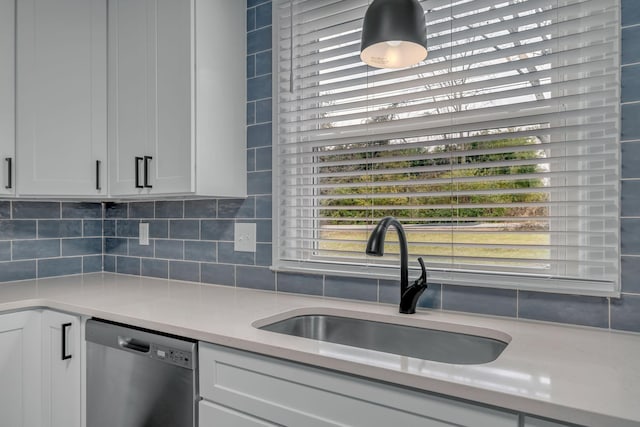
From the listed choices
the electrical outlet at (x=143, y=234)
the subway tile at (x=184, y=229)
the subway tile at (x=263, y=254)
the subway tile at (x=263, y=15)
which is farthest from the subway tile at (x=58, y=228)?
the subway tile at (x=263, y=15)

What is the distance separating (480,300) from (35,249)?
7.31 feet

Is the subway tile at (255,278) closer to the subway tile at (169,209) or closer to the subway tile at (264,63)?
the subway tile at (169,209)

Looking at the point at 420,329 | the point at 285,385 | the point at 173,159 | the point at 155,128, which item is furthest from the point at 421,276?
the point at 155,128

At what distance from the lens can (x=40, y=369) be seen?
1.78 meters

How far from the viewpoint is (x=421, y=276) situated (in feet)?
5.00

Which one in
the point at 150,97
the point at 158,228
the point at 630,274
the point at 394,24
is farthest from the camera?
the point at 158,228

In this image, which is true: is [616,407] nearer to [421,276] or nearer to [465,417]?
[465,417]

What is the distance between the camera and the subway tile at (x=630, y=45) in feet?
4.23

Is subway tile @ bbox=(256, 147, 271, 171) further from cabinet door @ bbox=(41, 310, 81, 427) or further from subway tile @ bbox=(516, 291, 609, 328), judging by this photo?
subway tile @ bbox=(516, 291, 609, 328)

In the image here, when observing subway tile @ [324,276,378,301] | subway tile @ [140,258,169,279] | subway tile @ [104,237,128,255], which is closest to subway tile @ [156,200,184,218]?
subway tile @ [140,258,169,279]

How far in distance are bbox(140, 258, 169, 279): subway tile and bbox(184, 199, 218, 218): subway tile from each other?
32 cm

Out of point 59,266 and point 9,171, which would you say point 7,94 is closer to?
point 9,171

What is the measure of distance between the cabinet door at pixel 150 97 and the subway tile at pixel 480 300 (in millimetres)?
1100

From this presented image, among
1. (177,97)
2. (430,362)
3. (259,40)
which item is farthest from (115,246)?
(430,362)
